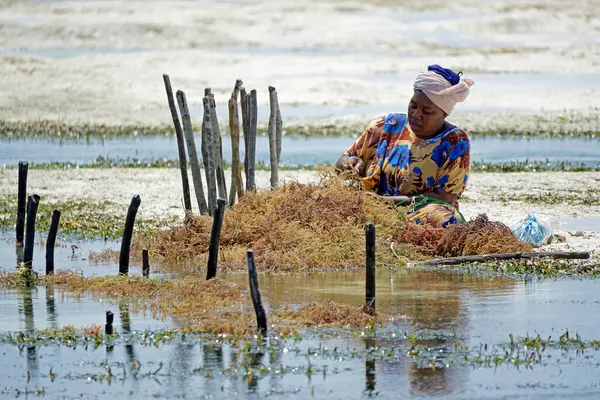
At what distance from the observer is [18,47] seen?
35.9 meters

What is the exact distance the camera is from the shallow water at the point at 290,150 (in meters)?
21.1

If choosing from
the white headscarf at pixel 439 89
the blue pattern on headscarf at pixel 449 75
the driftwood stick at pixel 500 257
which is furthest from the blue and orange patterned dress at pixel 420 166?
the driftwood stick at pixel 500 257

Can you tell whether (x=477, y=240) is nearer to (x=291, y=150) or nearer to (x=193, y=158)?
(x=193, y=158)

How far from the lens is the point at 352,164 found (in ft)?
38.9

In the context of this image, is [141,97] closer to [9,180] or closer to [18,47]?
[18,47]

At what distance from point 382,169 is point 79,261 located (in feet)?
9.82

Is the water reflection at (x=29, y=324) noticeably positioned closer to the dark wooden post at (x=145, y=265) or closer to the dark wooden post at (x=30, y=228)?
the dark wooden post at (x=30, y=228)

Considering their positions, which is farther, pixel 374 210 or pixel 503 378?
pixel 374 210

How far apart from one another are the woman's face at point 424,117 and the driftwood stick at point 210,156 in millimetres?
1942

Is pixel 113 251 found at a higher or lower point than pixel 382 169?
lower

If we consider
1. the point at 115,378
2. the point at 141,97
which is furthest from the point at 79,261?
the point at 141,97

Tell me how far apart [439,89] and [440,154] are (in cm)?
63

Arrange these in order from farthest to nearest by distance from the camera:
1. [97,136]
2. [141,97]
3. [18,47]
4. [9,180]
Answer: [18,47] → [141,97] → [97,136] → [9,180]

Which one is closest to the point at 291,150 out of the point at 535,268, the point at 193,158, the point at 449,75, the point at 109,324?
the point at 193,158
